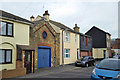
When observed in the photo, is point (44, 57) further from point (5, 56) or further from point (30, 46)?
point (5, 56)

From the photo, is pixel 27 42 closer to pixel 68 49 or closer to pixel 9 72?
pixel 9 72

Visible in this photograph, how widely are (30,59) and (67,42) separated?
9837mm

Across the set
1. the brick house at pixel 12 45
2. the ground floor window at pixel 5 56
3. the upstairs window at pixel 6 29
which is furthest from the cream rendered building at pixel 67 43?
the ground floor window at pixel 5 56

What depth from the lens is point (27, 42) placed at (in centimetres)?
1470

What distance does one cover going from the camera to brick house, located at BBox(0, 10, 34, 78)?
12.0m

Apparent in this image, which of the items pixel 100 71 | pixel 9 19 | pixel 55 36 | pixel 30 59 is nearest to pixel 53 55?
pixel 55 36

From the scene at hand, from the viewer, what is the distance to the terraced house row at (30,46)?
1230 cm

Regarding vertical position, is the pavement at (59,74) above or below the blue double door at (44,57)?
below

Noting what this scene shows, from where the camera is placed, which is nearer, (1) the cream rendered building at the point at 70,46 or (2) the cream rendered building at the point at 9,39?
(2) the cream rendered building at the point at 9,39

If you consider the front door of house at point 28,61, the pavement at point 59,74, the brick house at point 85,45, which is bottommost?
the pavement at point 59,74

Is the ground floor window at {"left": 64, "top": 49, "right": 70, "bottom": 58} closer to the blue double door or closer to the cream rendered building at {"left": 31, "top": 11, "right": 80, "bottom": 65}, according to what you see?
the cream rendered building at {"left": 31, "top": 11, "right": 80, "bottom": 65}

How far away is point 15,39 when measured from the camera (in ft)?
43.9

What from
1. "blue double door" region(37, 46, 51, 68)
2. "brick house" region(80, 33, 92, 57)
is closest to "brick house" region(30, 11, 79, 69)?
"blue double door" region(37, 46, 51, 68)

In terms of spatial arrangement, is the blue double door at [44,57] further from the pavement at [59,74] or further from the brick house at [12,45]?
the brick house at [12,45]
